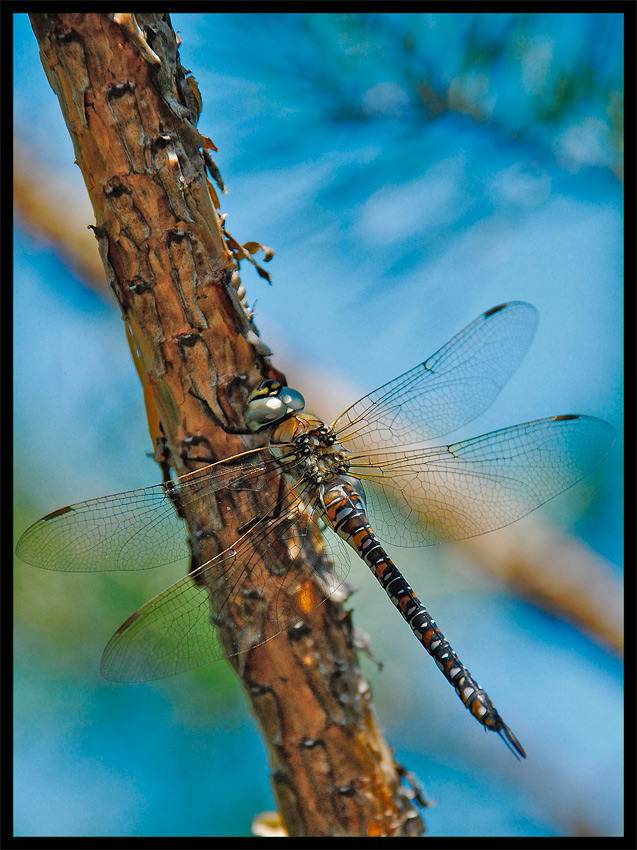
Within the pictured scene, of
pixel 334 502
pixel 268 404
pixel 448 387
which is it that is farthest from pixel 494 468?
pixel 268 404

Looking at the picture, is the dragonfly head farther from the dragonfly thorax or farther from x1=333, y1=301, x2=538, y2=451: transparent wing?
x1=333, y1=301, x2=538, y2=451: transparent wing

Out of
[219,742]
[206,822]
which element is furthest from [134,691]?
[206,822]

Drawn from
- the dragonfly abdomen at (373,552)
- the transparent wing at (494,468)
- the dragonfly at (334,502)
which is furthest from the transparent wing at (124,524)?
the transparent wing at (494,468)

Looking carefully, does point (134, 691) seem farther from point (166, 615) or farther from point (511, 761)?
point (511, 761)

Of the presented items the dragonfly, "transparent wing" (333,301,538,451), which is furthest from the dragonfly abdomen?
"transparent wing" (333,301,538,451)

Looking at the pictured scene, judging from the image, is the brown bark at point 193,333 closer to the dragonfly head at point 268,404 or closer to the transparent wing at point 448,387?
the dragonfly head at point 268,404

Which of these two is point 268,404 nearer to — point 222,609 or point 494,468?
point 222,609
